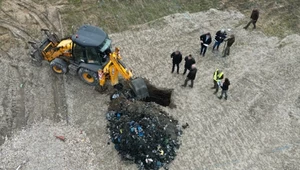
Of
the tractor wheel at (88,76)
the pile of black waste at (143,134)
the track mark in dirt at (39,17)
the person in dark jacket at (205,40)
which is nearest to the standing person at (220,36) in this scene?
the person in dark jacket at (205,40)

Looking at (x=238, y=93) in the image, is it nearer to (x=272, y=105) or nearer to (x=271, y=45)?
(x=272, y=105)

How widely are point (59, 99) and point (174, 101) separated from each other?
4.71m

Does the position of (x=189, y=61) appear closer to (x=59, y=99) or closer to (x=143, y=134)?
(x=143, y=134)

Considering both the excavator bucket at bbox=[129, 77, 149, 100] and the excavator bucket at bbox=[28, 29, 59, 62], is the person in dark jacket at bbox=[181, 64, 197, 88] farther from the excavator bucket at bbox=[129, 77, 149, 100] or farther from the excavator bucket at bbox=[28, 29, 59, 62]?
the excavator bucket at bbox=[28, 29, 59, 62]

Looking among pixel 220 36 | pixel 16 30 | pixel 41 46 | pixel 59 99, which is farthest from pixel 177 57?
pixel 16 30

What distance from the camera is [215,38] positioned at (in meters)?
15.7

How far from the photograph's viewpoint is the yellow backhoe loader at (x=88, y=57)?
42.2 ft

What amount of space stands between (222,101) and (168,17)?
6123mm

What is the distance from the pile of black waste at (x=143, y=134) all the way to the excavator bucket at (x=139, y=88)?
358 mm

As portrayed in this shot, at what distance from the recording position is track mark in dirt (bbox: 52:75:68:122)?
508 inches

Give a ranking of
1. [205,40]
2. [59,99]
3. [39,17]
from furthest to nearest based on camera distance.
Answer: [39,17]
[205,40]
[59,99]

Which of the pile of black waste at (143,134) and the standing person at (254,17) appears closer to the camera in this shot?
the pile of black waste at (143,134)

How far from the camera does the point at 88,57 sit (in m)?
13.3

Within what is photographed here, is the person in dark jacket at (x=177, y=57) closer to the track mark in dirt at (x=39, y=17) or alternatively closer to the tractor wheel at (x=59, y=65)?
the tractor wheel at (x=59, y=65)
